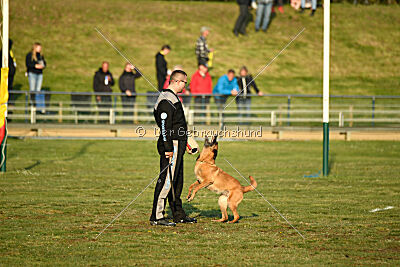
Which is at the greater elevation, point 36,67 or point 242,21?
point 242,21

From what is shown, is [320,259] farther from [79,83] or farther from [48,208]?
A: [79,83]

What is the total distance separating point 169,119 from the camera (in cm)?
834

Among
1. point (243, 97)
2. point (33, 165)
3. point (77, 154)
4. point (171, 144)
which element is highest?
point (243, 97)

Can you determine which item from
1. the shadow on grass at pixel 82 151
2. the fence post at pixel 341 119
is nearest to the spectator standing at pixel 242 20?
the fence post at pixel 341 119

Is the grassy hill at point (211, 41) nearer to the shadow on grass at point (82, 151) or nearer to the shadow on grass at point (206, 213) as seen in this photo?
the shadow on grass at point (82, 151)

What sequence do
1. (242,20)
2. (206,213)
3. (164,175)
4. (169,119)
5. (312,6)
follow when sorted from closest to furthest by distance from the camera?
(169,119) < (164,175) < (206,213) < (242,20) < (312,6)

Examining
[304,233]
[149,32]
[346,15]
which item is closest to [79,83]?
[149,32]

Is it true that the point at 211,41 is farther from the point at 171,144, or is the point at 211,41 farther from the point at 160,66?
the point at 171,144

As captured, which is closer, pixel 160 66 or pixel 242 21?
pixel 160 66

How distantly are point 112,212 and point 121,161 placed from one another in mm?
6961

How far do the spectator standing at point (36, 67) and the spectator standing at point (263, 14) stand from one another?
1290 cm

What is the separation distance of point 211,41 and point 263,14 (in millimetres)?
3038

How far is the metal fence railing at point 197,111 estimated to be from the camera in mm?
21000

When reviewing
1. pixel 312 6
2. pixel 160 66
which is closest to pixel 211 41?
pixel 312 6
